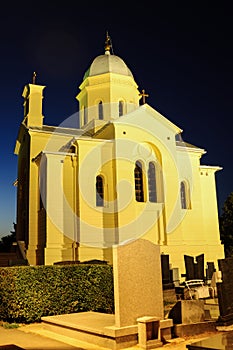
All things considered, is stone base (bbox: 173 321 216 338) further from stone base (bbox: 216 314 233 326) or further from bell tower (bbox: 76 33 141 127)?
bell tower (bbox: 76 33 141 127)

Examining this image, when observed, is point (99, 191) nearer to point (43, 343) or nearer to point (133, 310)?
point (43, 343)

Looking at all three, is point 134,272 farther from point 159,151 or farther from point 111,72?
point 111,72

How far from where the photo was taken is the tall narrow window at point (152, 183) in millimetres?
23984

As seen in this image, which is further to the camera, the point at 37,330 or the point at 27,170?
the point at 27,170

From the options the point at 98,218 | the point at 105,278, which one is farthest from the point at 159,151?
the point at 105,278

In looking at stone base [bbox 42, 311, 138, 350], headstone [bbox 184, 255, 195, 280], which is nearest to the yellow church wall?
headstone [bbox 184, 255, 195, 280]

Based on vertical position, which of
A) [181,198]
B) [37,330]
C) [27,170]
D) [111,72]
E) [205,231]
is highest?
[111,72]

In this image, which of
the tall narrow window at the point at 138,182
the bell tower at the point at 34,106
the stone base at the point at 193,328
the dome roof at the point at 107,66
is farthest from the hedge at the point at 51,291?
the dome roof at the point at 107,66

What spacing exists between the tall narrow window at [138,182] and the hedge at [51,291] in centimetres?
1235

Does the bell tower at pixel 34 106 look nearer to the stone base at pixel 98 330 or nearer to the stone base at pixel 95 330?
the stone base at pixel 95 330

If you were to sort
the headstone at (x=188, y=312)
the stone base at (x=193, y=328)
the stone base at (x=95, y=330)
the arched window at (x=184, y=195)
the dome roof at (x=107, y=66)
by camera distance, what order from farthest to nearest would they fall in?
the dome roof at (x=107, y=66), the arched window at (x=184, y=195), the headstone at (x=188, y=312), the stone base at (x=193, y=328), the stone base at (x=95, y=330)

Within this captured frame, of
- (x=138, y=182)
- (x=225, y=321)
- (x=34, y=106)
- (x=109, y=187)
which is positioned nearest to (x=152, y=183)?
(x=138, y=182)

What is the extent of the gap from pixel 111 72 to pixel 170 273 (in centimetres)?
1829

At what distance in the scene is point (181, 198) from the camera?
25.5 metres
